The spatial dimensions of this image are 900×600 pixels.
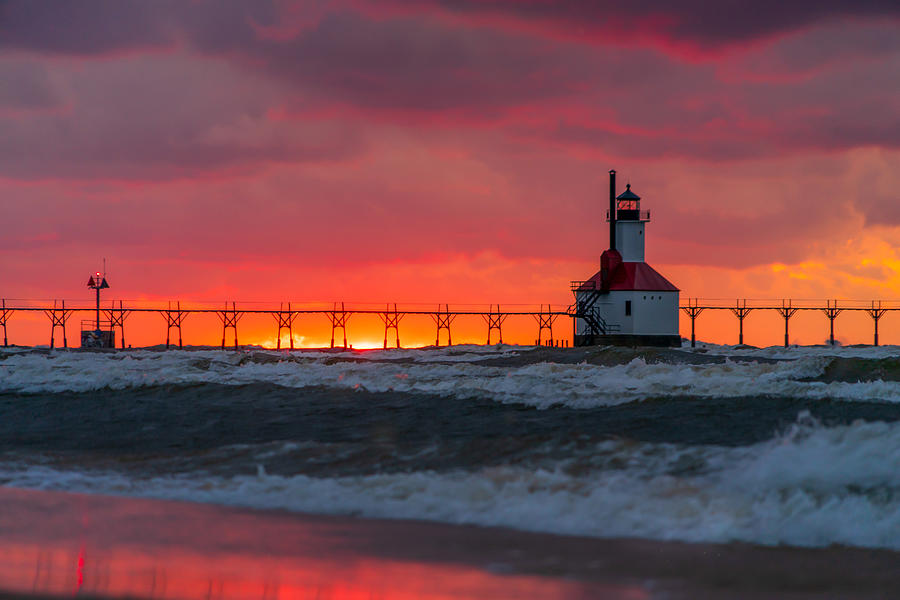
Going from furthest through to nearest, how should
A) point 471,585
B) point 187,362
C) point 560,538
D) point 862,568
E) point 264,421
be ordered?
point 187,362 < point 264,421 < point 560,538 < point 862,568 < point 471,585

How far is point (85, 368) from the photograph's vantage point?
29.1 metres

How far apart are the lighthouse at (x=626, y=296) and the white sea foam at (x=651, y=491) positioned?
55.8m

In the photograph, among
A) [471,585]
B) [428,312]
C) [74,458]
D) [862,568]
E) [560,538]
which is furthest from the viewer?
[428,312]

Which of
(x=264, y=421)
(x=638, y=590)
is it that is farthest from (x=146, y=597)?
(x=264, y=421)

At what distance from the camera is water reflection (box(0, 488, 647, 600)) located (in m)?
5.96

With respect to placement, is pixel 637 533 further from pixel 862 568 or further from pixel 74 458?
pixel 74 458

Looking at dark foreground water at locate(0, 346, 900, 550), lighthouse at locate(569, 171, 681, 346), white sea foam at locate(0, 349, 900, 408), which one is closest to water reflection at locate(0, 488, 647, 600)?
dark foreground water at locate(0, 346, 900, 550)

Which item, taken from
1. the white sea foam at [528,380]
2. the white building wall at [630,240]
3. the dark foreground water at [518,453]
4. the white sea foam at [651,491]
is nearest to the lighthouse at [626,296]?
the white building wall at [630,240]

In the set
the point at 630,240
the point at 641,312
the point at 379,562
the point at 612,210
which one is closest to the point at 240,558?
the point at 379,562

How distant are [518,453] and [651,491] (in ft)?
7.89

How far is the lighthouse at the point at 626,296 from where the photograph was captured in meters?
66.4

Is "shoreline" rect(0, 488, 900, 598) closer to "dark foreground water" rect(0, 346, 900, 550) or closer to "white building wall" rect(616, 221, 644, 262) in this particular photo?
"dark foreground water" rect(0, 346, 900, 550)

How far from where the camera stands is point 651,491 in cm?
877

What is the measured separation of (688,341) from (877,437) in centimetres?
8655
